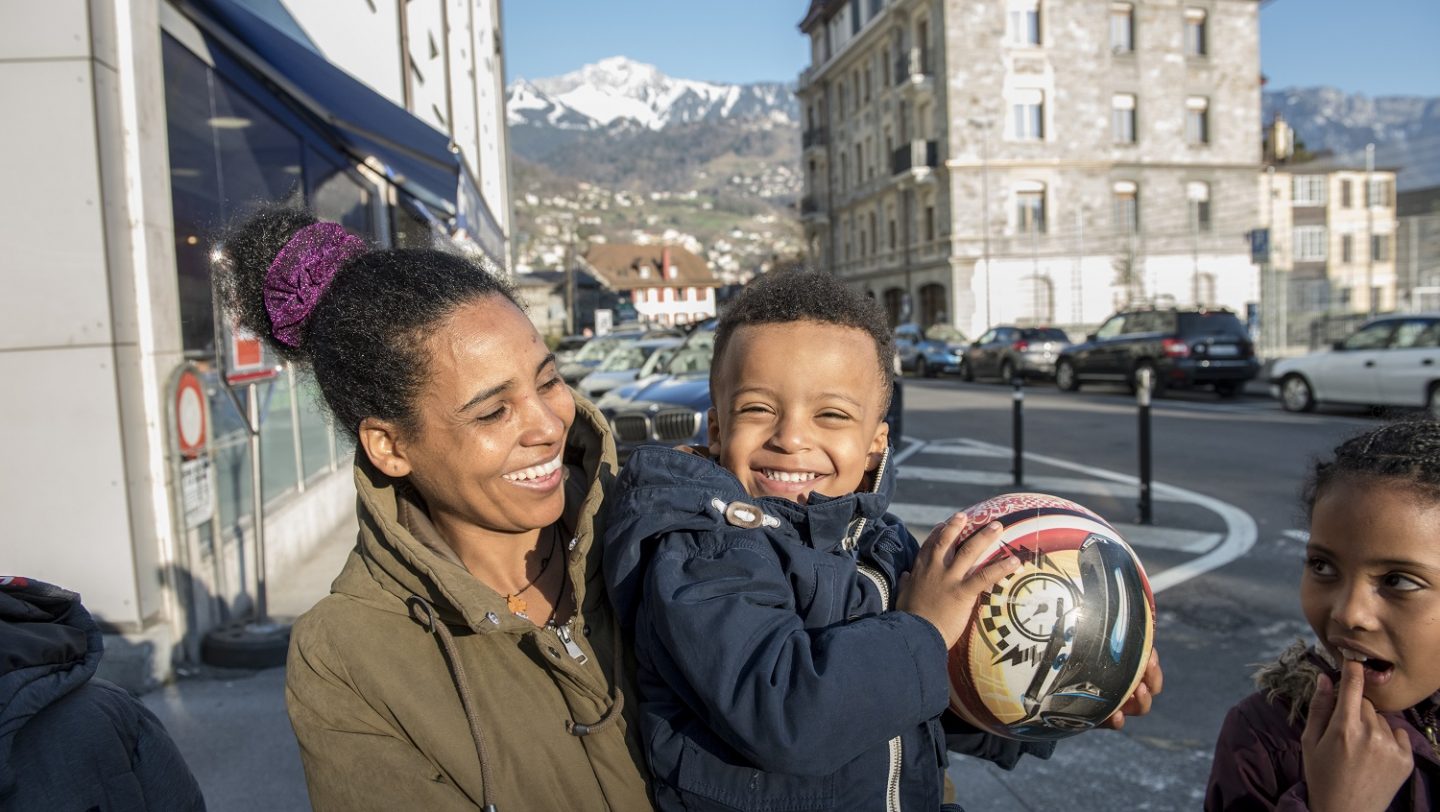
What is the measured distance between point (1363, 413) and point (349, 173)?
49.7 ft

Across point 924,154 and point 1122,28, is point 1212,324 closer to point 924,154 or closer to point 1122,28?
point 924,154

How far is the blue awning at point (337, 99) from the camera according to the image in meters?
6.05

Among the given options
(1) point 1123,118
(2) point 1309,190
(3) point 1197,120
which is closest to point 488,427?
(1) point 1123,118

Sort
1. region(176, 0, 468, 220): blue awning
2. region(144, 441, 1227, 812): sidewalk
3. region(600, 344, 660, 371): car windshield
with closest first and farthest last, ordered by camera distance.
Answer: region(144, 441, 1227, 812): sidewalk, region(176, 0, 468, 220): blue awning, region(600, 344, 660, 371): car windshield

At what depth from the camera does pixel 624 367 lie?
1537 cm

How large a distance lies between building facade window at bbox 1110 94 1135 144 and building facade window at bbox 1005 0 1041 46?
15.1 ft

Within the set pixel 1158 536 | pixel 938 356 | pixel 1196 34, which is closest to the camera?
pixel 1158 536

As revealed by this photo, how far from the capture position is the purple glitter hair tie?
178cm

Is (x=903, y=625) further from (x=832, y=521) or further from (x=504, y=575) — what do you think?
(x=504, y=575)

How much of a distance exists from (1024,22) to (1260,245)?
21.7 meters

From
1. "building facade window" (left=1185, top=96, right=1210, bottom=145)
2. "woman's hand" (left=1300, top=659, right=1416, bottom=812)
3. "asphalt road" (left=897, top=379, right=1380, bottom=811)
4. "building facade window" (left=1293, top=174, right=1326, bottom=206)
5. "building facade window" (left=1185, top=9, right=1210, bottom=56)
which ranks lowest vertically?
"asphalt road" (left=897, top=379, right=1380, bottom=811)

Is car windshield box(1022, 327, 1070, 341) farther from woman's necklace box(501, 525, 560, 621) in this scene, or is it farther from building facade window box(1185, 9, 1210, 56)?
building facade window box(1185, 9, 1210, 56)

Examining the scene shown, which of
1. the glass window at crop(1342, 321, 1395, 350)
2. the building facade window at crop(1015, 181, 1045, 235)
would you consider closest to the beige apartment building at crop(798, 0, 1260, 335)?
the building facade window at crop(1015, 181, 1045, 235)

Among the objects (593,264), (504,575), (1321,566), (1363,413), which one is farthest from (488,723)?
(593,264)
